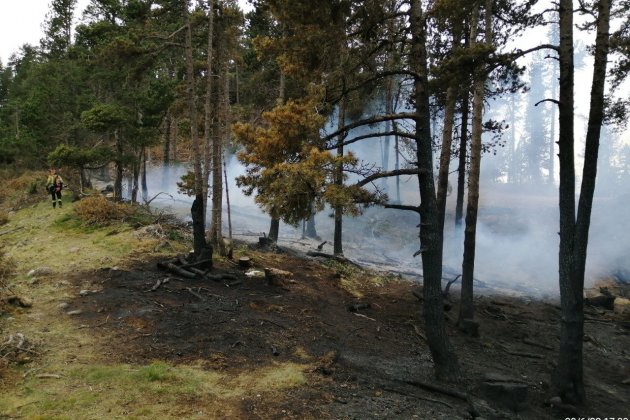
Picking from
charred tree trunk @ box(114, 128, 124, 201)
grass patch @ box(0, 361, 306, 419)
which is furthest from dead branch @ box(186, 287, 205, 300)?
charred tree trunk @ box(114, 128, 124, 201)

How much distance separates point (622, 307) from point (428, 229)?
12884mm

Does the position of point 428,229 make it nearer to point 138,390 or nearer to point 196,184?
point 138,390

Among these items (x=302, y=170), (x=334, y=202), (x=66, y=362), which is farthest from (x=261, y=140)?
(x=66, y=362)

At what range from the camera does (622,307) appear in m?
15.8

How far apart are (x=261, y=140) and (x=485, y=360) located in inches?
310

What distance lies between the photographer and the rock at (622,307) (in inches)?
615

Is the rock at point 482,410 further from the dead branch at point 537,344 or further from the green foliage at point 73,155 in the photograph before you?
the green foliage at point 73,155

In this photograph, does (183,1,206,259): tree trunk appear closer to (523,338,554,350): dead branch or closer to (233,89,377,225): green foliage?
(233,89,377,225): green foliage

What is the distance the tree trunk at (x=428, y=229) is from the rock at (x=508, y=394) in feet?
2.02

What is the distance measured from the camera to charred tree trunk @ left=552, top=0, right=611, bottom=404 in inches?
324

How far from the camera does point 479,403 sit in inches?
291

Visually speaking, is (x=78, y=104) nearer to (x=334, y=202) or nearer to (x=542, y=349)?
(x=334, y=202)

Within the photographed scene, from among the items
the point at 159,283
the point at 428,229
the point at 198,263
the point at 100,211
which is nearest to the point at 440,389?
the point at 428,229

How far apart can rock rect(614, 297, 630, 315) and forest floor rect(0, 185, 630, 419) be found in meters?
0.76
